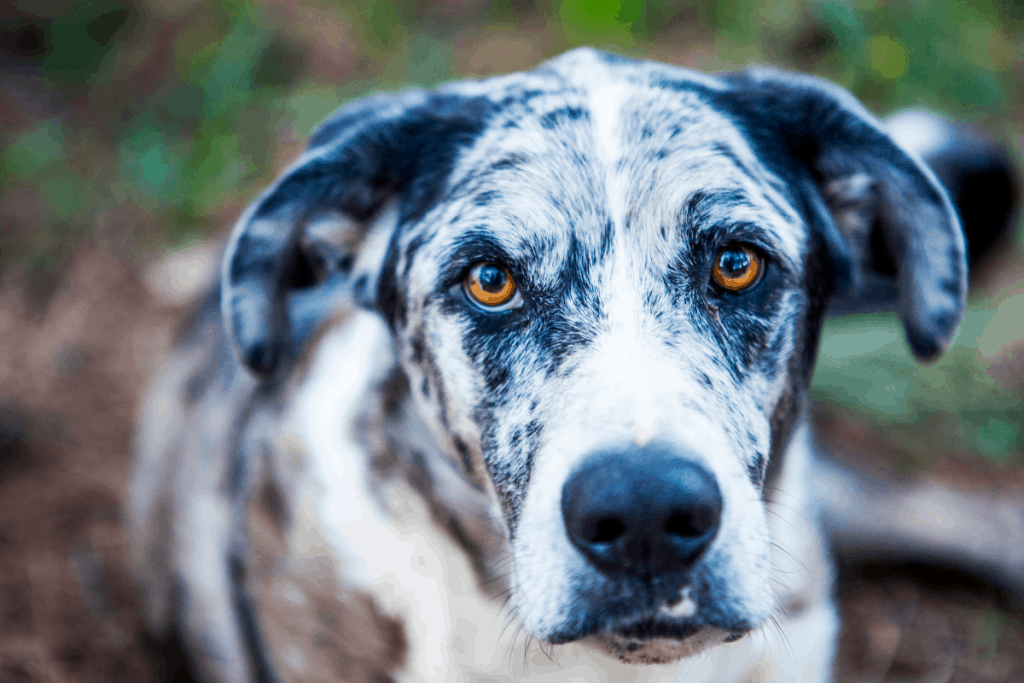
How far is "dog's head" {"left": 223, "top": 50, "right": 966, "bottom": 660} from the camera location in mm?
1456

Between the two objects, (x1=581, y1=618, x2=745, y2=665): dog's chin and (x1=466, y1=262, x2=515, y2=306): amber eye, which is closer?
(x1=581, y1=618, x2=745, y2=665): dog's chin

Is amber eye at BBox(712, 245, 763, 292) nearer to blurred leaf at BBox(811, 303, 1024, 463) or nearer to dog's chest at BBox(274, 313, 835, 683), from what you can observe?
dog's chest at BBox(274, 313, 835, 683)

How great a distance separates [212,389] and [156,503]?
563 mm

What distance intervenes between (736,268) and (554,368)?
0.50 metres

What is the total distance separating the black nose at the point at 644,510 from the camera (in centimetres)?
136

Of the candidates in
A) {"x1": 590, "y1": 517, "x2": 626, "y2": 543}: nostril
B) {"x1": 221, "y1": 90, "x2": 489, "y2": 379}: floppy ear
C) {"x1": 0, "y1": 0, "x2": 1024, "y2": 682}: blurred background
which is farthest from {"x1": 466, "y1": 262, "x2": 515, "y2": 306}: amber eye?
{"x1": 0, "y1": 0, "x2": 1024, "y2": 682}: blurred background

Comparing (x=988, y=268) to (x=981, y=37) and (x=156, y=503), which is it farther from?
(x=156, y=503)

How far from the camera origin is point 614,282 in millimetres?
1730

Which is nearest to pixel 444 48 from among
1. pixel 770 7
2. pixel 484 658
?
pixel 770 7

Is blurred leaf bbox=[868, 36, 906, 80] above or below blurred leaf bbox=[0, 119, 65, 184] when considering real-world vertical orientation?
above

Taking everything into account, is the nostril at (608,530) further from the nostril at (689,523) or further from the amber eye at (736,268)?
the amber eye at (736,268)

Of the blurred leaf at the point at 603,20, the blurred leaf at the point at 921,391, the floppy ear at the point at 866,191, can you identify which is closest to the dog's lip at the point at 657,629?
the floppy ear at the point at 866,191

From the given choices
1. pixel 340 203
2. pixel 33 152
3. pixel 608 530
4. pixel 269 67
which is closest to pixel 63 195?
pixel 33 152

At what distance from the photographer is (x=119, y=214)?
5.36 meters
